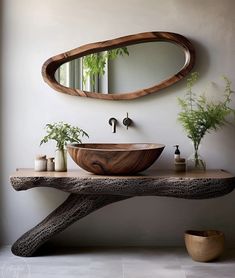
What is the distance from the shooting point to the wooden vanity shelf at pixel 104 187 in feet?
7.96

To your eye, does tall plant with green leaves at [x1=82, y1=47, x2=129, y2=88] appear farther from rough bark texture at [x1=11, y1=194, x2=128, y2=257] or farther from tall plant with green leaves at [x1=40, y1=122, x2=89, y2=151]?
rough bark texture at [x1=11, y1=194, x2=128, y2=257]

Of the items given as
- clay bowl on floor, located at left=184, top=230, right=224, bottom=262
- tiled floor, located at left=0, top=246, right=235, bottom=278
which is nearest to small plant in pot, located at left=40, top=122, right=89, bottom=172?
tiled floor, located at left=0, top=246, right=235, bottom=278

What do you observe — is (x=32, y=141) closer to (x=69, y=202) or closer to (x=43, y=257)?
(x=69, y=202)

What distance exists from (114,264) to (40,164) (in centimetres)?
88

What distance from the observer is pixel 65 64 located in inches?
119

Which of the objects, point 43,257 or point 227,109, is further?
point 227,109

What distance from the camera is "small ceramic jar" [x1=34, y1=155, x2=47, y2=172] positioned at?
9.16 ft

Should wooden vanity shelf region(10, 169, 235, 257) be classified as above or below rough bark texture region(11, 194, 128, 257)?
above

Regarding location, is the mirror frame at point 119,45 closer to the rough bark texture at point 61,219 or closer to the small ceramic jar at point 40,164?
the small ceramic jar at point 40,164

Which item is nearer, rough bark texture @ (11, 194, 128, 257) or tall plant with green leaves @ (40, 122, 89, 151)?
rough bark texture @ (11, 194, 128, 257)

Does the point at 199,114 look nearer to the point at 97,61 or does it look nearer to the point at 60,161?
the point at 97,61

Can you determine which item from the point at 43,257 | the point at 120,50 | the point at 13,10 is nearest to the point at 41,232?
the point at 43,257

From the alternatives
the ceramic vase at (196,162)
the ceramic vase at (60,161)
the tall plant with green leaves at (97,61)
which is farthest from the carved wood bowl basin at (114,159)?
the tall plant with green leaves at (97,61)

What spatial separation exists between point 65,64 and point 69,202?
3.52ft
